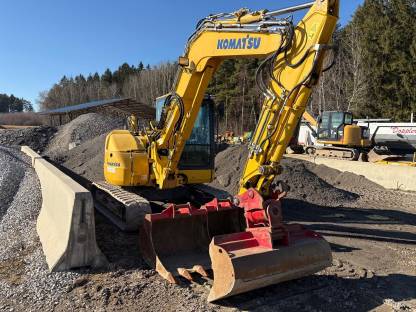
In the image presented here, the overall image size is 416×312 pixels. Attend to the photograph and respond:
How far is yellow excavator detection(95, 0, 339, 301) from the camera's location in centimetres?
469

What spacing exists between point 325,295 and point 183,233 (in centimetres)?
210

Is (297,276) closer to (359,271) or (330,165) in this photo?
(359,271)

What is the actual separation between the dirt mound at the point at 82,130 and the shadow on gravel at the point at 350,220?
780 inches

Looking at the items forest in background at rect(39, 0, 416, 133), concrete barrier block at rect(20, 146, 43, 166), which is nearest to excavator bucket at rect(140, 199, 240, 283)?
concrete barrier block at rect(20, 146, 43, 166)

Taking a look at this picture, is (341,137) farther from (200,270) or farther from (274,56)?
(200,270)

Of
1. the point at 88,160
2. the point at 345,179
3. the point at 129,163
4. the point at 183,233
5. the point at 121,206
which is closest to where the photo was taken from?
the point at 183,233

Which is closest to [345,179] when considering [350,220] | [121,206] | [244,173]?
[350,220]

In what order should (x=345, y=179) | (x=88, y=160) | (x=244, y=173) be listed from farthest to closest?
(x=88, y=160) < (x=345, y=179) < (x=244, y=173)

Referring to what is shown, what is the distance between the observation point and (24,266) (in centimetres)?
550

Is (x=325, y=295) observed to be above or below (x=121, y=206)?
below

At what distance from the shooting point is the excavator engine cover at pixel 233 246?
4469 millimetres

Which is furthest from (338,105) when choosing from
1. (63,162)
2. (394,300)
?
(394,300)

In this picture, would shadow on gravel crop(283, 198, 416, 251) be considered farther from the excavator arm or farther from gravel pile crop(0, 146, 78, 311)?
gravel pile crop(0, 146, 78, 311)

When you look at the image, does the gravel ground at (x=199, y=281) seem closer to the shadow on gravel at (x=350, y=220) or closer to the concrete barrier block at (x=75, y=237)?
the shadow on gravel at (x=350, y=220)
